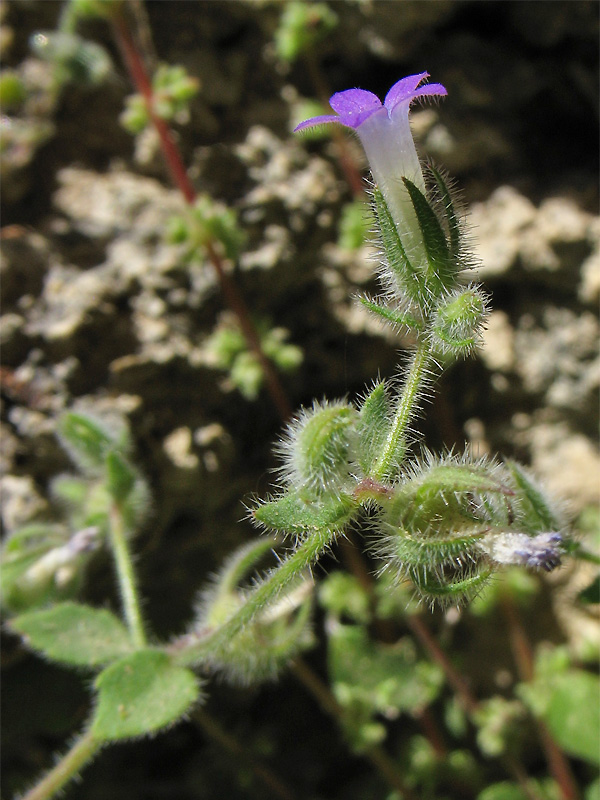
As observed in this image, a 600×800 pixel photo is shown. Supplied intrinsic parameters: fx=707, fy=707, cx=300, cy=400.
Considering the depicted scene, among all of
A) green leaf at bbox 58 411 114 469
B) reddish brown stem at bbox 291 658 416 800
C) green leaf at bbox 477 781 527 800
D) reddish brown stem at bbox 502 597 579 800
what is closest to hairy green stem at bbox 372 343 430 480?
green leaf at bbox 58 411 114 469

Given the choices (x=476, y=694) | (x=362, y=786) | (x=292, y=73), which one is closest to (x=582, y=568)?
(x=476, y=694)

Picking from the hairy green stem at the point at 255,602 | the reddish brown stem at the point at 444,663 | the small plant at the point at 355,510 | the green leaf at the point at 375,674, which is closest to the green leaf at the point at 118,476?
the small plant at the point at 355,510

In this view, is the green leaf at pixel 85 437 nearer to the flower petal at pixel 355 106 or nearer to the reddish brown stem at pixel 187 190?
the reddish brown stem at pixel 187 190

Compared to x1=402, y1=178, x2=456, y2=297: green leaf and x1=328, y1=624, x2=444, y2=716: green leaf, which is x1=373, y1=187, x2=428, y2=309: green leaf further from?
x1=328, y1=624, x2=444, y2=716: green leaf

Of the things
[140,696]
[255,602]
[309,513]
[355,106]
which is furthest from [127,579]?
[355,106]

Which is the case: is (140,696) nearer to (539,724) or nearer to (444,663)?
(444,663)
